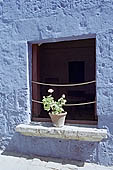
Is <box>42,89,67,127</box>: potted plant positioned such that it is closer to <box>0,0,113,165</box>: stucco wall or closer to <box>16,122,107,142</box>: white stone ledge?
<box>16,122,107,142</box>: white stone ledge

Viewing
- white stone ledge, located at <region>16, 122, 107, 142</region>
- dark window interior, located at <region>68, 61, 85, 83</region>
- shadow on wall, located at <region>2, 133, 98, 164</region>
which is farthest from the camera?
dark window interior, located at <region>68, 61, 85, 83</region>

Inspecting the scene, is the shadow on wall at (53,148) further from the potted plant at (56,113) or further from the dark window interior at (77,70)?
the dark window interior at (77,70)

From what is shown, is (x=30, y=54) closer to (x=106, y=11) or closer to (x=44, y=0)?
(x=44, y=0)

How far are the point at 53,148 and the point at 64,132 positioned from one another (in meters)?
0.48

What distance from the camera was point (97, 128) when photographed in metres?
3.40

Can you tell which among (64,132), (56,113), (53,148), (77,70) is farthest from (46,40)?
(77,70)

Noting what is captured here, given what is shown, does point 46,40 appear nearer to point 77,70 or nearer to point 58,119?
point 58,119

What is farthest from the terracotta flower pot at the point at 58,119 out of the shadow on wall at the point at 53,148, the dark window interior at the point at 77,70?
the dark window interior at the point at 77,70

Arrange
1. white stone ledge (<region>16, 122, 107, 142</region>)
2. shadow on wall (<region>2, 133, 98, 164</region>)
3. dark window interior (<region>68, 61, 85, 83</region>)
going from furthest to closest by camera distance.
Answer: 1. dark window interior (<region>68, 61, 85, 83</region>)
2. shadow on wall (<region>2, 133, 98, 164</region>)
3. white stone ledge (<region>16, 122, 107, 142</region>)

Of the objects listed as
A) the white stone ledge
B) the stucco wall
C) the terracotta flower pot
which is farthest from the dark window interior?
the terracotta flower pot

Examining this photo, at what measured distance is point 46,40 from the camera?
144 inches

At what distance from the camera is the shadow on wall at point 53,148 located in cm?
344

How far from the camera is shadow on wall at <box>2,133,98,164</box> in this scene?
11.3 ft

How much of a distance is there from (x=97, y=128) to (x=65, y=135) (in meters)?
0.53
